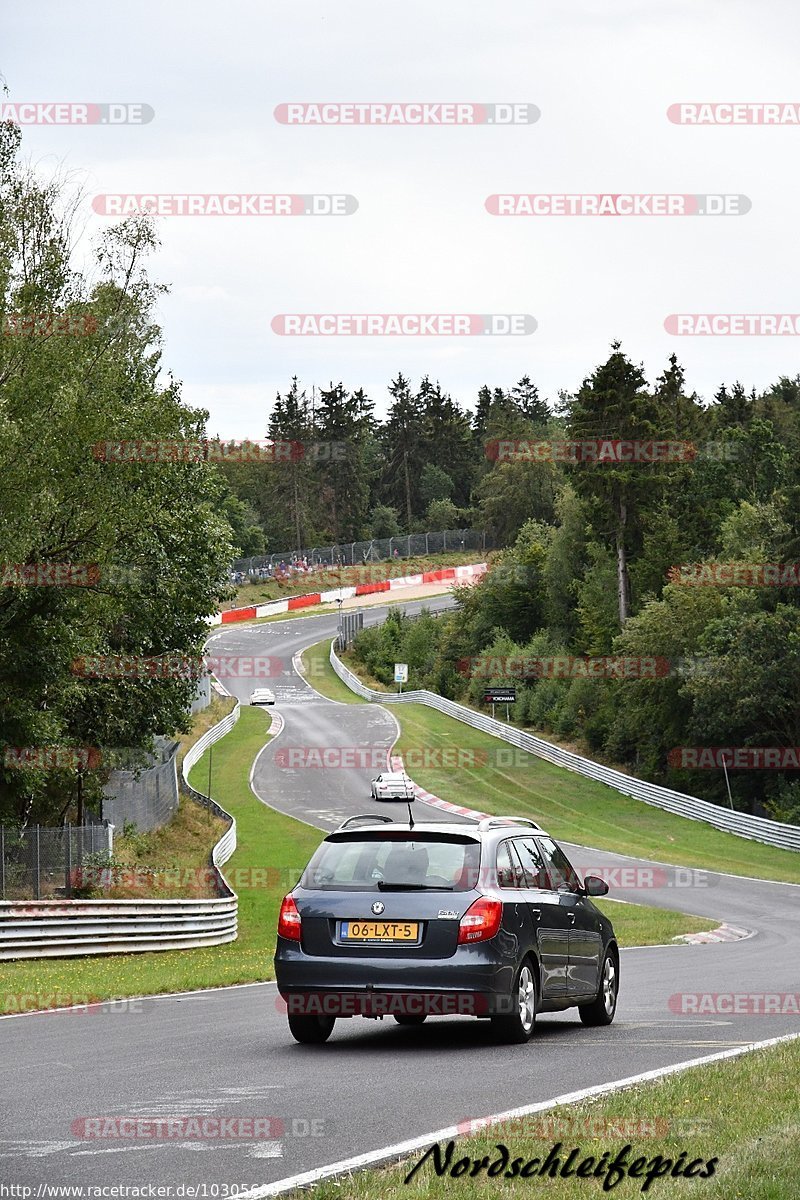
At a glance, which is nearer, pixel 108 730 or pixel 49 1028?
pixel 49 1028

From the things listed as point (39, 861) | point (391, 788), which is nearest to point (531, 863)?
point (39, 861)

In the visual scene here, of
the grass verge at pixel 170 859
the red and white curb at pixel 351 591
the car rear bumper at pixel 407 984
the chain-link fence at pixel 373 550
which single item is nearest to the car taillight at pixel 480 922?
the car rear bumper at pixel 407 984

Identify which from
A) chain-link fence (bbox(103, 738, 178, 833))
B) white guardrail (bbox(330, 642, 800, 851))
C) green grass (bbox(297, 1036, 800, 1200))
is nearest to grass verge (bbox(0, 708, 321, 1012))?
chain-link fence (bbox(103, 738, 178, 833))

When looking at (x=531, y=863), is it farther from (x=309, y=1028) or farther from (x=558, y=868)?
(x=309, y=1028)

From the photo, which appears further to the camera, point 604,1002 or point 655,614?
point 655,614

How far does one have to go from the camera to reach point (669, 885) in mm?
43625

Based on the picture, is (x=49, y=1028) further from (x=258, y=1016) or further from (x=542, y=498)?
(x=542, y=498)

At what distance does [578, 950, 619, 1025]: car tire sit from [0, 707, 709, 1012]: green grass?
5460mm

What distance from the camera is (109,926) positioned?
25.0 metres

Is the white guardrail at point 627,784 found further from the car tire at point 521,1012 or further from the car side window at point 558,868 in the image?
the car tire at point 521,1012

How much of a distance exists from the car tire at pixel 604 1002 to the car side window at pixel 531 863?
1.32 metres

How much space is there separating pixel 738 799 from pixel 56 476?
4598 cm

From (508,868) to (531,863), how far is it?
0.65 metres

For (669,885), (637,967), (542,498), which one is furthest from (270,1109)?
(542,498)
